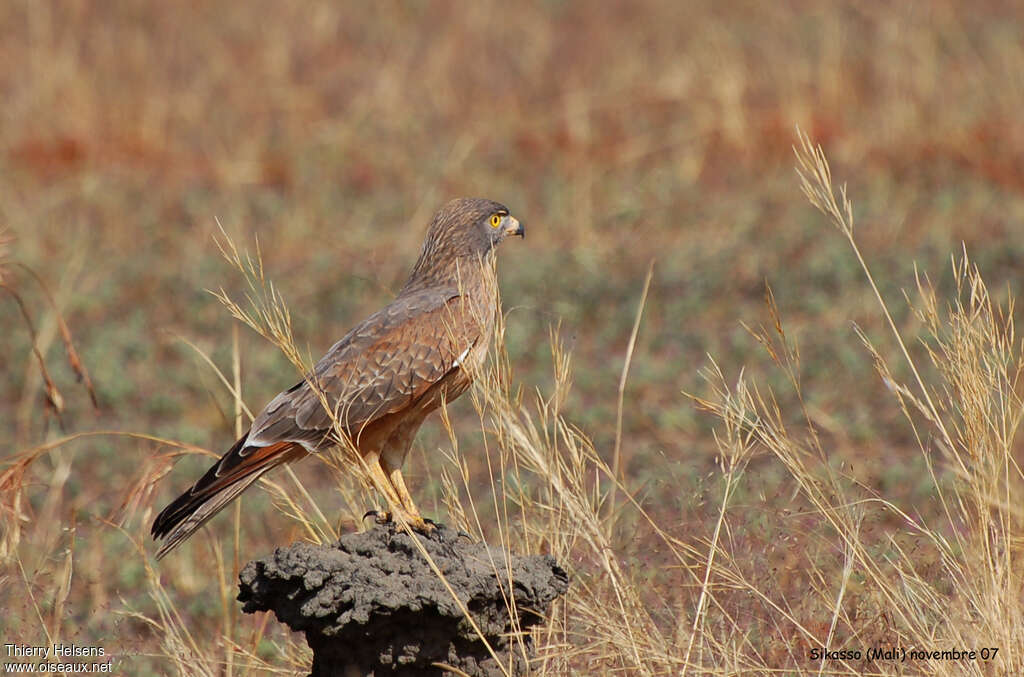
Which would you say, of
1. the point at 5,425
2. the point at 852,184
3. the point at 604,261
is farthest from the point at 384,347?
the point at 852,184

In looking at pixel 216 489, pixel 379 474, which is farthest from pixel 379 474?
pixel 216 489

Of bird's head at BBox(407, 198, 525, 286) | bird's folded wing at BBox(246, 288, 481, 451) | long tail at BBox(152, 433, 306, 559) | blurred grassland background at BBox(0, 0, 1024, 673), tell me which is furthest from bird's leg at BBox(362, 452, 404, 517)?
bird's head at BBox(407, 198, 525, 286)

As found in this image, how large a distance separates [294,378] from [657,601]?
13.7 feet

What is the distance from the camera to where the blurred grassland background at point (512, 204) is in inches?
249

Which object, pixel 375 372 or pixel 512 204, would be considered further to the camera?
pixel 512 204

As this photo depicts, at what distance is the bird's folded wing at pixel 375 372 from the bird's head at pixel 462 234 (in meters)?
0.33

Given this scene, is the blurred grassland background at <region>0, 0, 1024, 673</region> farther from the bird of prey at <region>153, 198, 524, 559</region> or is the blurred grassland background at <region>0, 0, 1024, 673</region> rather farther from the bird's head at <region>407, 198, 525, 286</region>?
the bird's head at <region>407, 198, 525, 286</region>

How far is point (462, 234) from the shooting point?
Answer: 16.2 ft

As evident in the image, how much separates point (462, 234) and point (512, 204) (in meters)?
5.44

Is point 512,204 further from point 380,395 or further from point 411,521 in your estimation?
point 411,521

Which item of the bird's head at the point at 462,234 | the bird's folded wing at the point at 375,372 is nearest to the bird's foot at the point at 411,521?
the bird's folded wing at the point at 375,372

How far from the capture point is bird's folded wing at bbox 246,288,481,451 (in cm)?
423

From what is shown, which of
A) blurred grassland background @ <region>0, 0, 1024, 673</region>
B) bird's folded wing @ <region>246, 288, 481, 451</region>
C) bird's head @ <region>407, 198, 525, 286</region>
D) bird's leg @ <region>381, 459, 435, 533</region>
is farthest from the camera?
blurred grassland background @ <region>0, 0, 1024, 673</region>

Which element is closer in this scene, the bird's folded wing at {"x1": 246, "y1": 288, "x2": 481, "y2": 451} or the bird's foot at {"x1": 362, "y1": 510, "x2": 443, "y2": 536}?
the bird's foot at {"x1": 362, "y1": 510, "x2": 443, "y2": 536}
